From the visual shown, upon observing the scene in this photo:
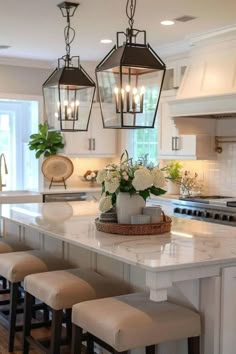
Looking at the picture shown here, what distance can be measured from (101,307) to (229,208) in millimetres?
2984

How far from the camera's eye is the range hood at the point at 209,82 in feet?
17.6

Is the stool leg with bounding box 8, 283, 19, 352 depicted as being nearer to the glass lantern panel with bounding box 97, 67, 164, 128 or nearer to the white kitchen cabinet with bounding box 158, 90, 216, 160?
the glass lantern panel with bounding box 97, 67, 164, 128

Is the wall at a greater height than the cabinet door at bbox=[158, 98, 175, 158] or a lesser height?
lesser

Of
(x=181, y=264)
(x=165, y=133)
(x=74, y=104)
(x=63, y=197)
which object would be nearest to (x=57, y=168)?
(x=63, y=197)

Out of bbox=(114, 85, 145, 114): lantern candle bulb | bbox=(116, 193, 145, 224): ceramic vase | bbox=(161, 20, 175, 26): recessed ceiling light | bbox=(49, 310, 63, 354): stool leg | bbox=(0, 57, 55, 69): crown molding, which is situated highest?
bbox=(161, 20, 175, 26): recessed ceiling light

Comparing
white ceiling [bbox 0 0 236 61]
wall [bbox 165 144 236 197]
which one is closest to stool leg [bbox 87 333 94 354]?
white ceiling [bbox 0 0 236 61]

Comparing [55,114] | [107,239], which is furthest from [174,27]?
[107,239]

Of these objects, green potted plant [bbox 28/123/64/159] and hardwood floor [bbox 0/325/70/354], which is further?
green potted plant [bbox 28/123/64/159]

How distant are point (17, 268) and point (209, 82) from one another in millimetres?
3029

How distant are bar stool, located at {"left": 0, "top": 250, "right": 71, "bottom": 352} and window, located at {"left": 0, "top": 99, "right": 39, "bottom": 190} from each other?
149 inches

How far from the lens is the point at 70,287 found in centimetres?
316

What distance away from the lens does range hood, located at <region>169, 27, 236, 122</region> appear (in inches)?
211

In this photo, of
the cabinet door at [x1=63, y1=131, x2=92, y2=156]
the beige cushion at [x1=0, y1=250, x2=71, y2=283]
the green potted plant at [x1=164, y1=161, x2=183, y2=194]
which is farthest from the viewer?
the cabinet door at [x1=63, y1=131, x2=92, y2=156]

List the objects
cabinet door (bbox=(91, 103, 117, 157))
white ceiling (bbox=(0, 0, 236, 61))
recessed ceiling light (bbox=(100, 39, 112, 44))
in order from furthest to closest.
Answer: cabinet door (bbox=(91, 103, 117, 157)) → recessed ceiling light (bbox=(100, 39, 112, 44)) → white ceiling (bbox=(0, 0, 236, 61))
